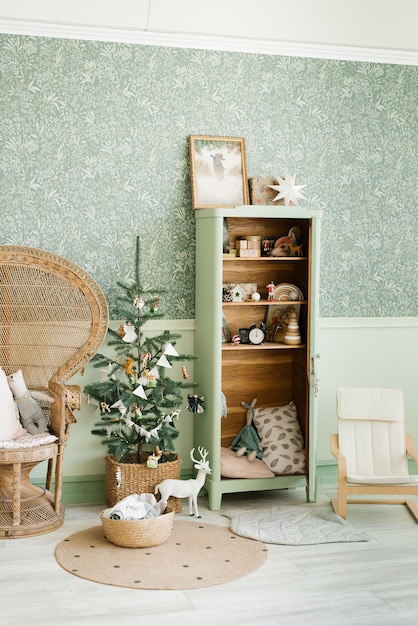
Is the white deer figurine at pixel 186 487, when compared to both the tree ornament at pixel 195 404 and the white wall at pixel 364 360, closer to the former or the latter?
the tree ornament at pixel 195 404

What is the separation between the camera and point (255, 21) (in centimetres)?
493

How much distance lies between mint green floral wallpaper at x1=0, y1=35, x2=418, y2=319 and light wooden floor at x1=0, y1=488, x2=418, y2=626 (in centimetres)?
168

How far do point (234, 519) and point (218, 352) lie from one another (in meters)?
0.92

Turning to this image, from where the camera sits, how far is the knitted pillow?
16.4ft

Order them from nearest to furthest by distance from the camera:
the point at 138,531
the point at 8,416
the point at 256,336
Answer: the point at 138,531 < the point at 8,416 < the point at 256,336

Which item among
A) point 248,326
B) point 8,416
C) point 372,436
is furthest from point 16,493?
point 372,436

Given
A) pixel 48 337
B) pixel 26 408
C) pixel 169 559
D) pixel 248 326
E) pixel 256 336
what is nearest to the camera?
pixel 169 559

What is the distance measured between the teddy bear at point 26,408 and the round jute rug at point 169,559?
2.04ft

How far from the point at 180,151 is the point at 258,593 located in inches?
104

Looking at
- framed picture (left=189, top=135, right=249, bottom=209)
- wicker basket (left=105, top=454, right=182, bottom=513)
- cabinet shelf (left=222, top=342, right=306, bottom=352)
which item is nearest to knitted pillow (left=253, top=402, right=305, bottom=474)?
cabinet shelf (left=222, top=342, right=306, bottom=352)

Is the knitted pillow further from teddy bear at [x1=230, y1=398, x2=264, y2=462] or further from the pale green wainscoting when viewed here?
the pale green wainscoting

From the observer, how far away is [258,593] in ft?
11.7

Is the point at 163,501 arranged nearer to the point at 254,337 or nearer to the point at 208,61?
the point at 254,337

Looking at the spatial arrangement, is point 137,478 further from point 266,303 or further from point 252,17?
point 252,17
